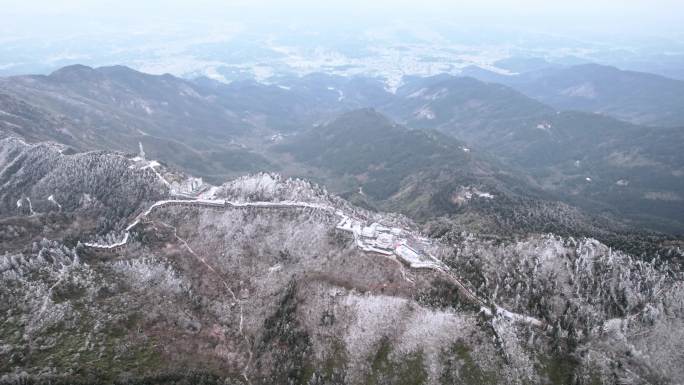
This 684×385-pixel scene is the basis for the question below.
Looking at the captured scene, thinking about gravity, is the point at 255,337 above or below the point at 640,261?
below

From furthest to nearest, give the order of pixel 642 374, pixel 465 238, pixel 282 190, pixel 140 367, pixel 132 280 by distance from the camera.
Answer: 1. pixel 282 190
2. pixel 465 238
3. pixel 132 280
4. pixel 140 367
5. pixel 642 374

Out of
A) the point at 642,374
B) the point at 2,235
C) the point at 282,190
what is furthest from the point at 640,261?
the point at 2,235

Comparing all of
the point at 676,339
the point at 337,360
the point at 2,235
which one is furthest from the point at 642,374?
the point at 2,235

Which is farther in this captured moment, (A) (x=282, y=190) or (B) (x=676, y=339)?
(A) (x=282, y=190)

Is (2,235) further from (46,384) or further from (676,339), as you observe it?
(676,339)

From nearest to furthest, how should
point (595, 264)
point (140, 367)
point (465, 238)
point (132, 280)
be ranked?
point (140, 367) < point (595, 264) < point (132, 280) < point (465, 238)

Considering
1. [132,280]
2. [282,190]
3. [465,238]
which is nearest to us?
[132,280]

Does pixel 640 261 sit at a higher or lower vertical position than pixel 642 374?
higher

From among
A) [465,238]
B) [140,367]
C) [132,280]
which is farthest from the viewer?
[465,238]

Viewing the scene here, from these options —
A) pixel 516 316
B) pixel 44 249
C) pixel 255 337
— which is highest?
pixel 44 249

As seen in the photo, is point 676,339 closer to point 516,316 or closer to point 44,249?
point 516,316
